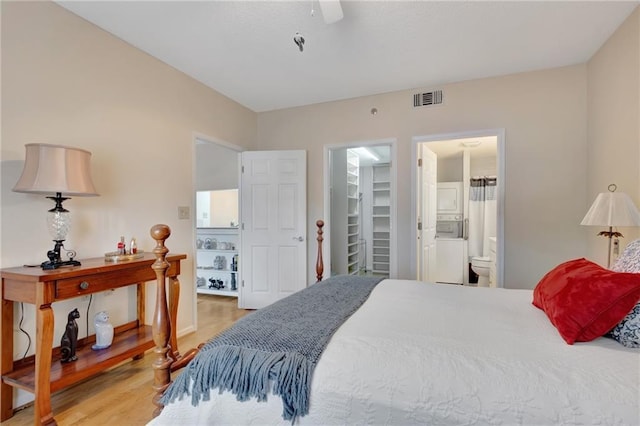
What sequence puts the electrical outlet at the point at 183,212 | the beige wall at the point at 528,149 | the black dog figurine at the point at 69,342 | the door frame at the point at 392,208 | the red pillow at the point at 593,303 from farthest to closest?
1. the door frame at the point at 392,208
2. the electrical outlet at the point at 183,212
3. the beige wall at the point at 528,149
4. the black dog figurine at the point at 69,342
5. the red pillow at the point at 593,303

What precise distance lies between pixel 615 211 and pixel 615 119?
917mm

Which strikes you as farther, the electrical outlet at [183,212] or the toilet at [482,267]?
the toilet at [482,267]

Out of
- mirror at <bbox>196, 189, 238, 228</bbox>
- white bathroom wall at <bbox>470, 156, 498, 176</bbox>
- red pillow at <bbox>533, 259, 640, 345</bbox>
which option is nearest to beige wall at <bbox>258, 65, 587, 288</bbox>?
red pillow at <bbox>533, 259, 640, 345</bbox>

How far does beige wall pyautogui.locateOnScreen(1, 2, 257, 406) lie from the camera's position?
6.02 feet

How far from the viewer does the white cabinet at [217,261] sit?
448 cm

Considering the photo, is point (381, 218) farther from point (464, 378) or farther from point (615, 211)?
point (464, 378)

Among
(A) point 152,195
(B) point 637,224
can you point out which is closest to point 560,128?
(B) point 637,224

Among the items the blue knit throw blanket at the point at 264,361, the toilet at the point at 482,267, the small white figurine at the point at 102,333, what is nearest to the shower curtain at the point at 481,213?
the toilet at the point at 482,267

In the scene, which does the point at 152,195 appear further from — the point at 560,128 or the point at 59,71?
the point at 560,128

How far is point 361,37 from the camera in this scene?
7.84 feet

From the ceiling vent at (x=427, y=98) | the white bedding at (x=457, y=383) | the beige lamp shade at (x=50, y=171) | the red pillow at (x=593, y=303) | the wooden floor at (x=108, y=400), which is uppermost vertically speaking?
the ceiling vent at (x=427, y=98)

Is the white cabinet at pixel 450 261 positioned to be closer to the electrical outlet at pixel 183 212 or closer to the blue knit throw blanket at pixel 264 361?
the electrical outlet at pixel 183 212

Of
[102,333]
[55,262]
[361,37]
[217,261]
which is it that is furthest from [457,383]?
[217,261]

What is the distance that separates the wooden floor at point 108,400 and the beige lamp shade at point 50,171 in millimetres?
1332
